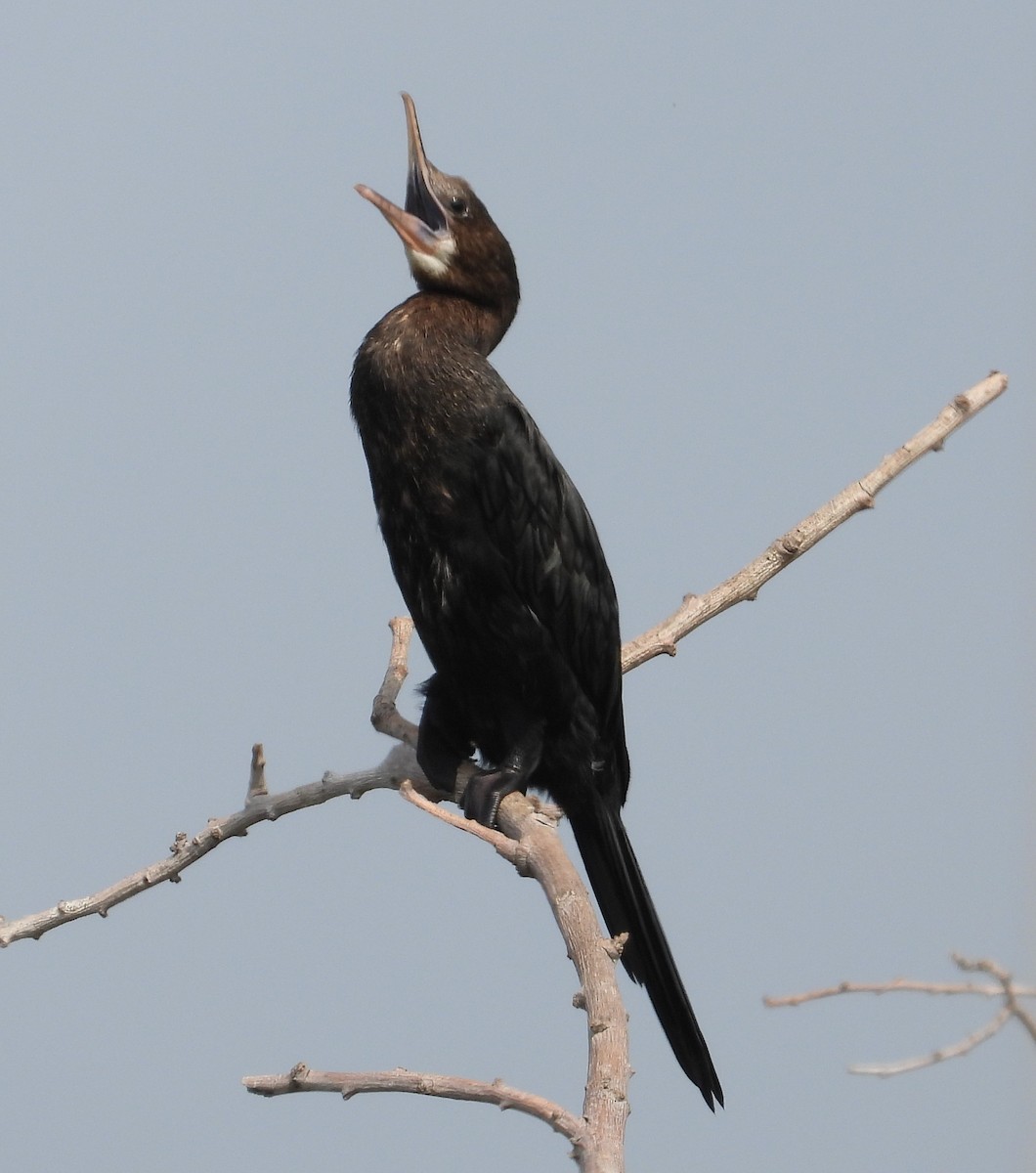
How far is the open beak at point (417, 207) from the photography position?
10.9ft

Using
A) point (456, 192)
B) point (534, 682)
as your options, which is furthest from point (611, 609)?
point (456, 192)

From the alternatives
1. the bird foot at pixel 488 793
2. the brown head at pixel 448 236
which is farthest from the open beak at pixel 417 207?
the bird foot at pixel 488 793

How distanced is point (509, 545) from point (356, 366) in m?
0.51

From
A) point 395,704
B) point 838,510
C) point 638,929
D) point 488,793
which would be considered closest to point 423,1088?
point 488,793

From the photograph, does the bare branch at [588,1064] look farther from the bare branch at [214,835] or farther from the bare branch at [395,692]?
the bare branch at [395,692]

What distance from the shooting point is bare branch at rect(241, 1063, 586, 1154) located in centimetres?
194

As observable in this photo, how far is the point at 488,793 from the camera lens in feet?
10.2

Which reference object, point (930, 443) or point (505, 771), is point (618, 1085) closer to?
point (505, 771)

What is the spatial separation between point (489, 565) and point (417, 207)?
0.87m

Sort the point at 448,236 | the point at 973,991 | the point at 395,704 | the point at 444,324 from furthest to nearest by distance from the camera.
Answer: the point at 395,704, the point at 448,236, the point at 444,324, the point at 973,991

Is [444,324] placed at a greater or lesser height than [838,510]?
greater

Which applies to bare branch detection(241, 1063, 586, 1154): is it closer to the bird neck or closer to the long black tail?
the long black tail

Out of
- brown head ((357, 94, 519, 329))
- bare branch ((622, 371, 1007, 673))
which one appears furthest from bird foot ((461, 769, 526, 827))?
brown head ((357, 94, 519, 329))

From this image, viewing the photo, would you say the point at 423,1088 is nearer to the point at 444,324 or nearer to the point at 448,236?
the point at 444,324
